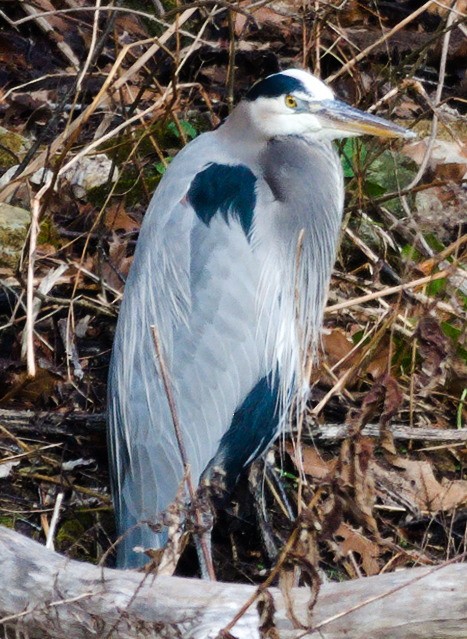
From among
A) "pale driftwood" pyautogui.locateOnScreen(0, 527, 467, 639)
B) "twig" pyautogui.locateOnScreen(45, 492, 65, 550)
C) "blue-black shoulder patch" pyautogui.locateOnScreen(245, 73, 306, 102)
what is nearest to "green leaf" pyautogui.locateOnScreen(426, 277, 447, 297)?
"blue-black shoulder patch" pyautogui.locateOnScreen(245, 73, 306, 102)

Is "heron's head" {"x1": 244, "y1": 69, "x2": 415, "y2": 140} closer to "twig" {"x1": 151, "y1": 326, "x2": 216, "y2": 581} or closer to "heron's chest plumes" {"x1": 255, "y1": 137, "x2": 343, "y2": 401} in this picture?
"heron's chest plumes" {"x1": 255, "y1": 137, "x2": 343, "y2": 401}

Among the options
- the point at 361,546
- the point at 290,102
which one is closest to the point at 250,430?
the point at 361,546

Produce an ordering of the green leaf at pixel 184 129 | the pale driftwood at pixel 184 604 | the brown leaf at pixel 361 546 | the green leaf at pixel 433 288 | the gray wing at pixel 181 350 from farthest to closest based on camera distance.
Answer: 1. the green leaf at pixel 184 129
2. the green leaf at pixel 433 288
3. the gray wing at pixel 181 350
4. the brown leaf at pixel 361 546
5. the pale driftwood at pixel 184 604

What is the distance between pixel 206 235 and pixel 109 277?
74 centimetres

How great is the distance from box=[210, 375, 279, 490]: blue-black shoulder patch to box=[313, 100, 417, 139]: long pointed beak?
792 millimetres

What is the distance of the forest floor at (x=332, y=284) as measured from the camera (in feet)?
9.89

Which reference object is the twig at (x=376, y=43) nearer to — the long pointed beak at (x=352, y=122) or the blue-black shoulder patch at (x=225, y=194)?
the long pointed beak at (x=352, y=122)

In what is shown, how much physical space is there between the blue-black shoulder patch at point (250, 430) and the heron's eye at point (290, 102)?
83 cm

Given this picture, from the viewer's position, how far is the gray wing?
9.61 feet

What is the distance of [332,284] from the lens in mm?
3688

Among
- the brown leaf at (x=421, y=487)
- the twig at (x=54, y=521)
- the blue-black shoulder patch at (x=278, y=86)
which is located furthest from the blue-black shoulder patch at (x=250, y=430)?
the blue-black shoulder patch at (x=278, y=86)

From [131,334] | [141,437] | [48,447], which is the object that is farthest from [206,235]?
[48,447]

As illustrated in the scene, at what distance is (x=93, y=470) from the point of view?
325cm

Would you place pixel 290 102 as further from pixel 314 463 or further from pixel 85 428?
pixel 85 428
